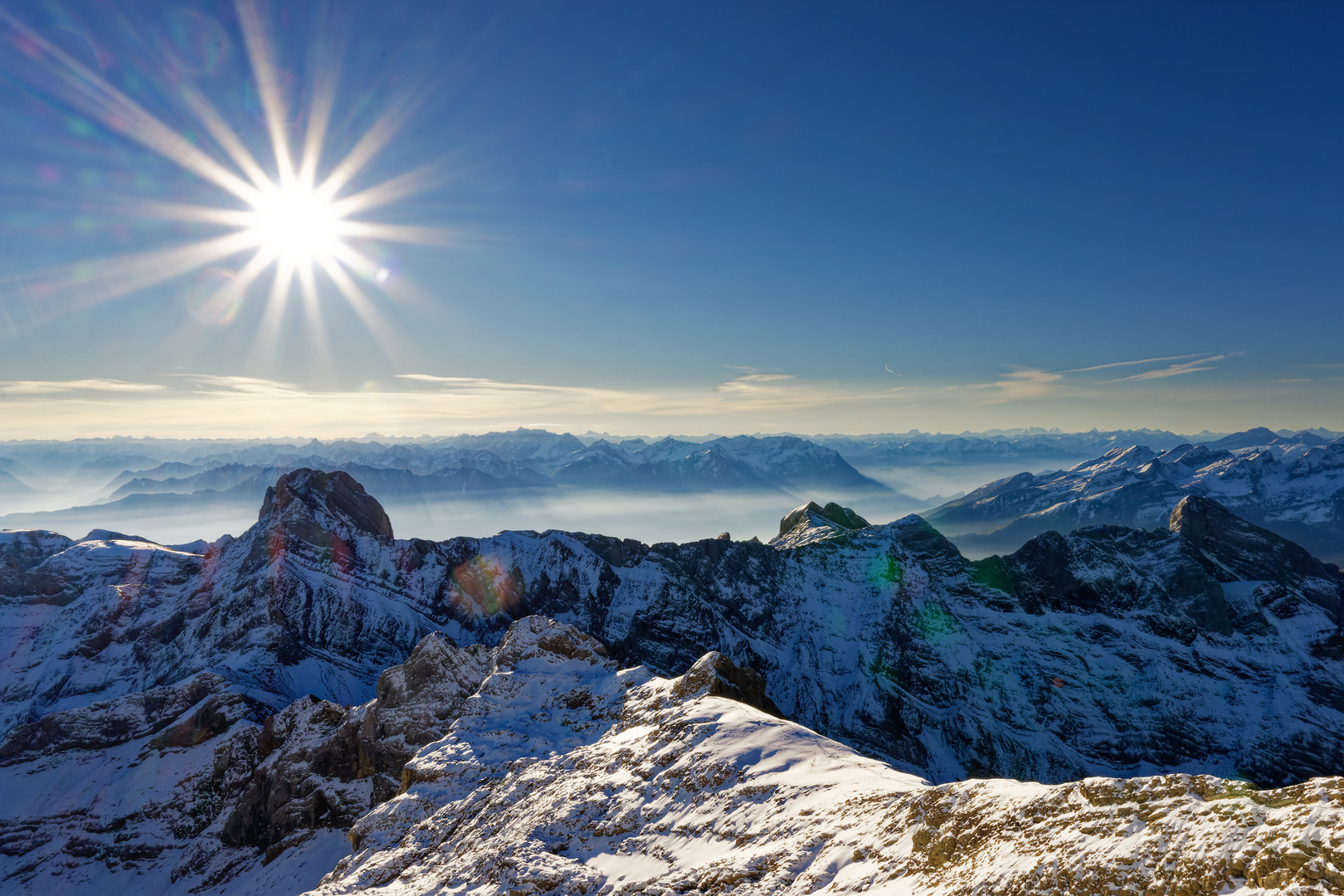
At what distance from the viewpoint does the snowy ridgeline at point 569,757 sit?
964 inches

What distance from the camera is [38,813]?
4508 inches

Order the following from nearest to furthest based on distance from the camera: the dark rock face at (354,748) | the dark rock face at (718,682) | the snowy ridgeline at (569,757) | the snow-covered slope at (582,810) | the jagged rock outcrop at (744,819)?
the jagged rock outcrop at (744,819) → the snow-covered slope at (582,810) → the snowy ridgeline at (569,757) → the dark rock face at (718,682) → the dark rock face at (354,748)

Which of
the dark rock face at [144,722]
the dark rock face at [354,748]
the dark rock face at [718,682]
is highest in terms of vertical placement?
the dark rock face at [718,682]

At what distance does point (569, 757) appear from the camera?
57.5 metres

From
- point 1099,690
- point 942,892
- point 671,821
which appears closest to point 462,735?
point 671,821

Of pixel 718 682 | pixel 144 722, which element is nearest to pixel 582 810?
pixel 718 682

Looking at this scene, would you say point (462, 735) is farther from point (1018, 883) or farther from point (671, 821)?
point (1018, 883)

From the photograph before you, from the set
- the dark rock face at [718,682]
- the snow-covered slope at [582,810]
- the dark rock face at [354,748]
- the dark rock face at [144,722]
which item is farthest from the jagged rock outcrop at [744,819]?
the dark rock face at [144,722]

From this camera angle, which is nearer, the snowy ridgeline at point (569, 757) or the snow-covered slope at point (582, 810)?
the snow-covered slope at point (582, 810)

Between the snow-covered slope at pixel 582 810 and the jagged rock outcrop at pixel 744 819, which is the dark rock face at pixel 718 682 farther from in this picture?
the jagged rock outcrop at pixel 744 819

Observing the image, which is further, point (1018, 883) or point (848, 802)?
point (848, 802)

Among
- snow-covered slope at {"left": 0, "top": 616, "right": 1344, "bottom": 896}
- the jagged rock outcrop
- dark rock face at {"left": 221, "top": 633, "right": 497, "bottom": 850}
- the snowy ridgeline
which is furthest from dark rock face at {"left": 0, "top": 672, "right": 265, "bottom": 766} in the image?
the jagged rock outcrop

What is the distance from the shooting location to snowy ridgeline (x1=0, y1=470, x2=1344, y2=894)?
24.5 m

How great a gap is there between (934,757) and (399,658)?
16143 centimetres
